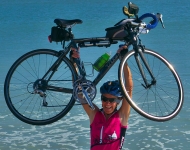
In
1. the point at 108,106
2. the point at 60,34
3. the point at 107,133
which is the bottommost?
the point at 107,133

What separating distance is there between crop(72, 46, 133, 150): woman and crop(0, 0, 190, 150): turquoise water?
179 inches

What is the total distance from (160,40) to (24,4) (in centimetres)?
1010

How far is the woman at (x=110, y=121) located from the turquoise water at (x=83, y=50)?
4540mm

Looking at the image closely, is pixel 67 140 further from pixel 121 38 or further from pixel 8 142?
pixel 121 38

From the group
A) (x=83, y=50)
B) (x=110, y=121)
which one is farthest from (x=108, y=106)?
(x=83, y=50)

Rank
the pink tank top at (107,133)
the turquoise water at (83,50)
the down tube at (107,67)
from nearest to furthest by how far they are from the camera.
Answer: the pink tank top at (107,133) → the down tube at (107,67) → the turquoise water at (83,50)

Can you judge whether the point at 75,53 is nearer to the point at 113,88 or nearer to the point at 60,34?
the point at 60,34

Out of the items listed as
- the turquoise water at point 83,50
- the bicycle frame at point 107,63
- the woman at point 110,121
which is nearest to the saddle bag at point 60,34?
the bicycle frame at point 107,63

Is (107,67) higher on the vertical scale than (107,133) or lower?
higher

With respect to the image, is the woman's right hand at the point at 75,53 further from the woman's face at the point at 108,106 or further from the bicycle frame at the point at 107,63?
the woman's face at the point at 108,106

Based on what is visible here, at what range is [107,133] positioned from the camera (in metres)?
4.37

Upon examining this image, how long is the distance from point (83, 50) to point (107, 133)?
907 centimetres

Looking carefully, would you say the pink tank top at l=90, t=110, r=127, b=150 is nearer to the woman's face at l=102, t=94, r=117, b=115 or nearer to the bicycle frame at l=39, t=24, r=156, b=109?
the woman's face at l=102, t=94, r=117, b=115

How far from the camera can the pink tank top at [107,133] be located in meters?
4.35
